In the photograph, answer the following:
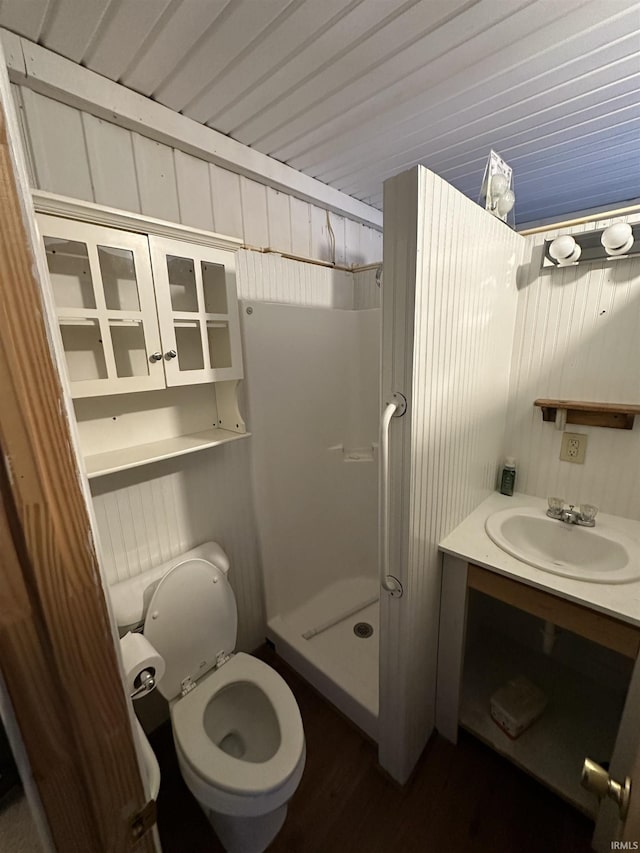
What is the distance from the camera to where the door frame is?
274mm

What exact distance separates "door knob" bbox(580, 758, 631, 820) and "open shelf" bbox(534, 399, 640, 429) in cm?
114

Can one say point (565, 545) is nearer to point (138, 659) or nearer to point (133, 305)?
point (138, 659)

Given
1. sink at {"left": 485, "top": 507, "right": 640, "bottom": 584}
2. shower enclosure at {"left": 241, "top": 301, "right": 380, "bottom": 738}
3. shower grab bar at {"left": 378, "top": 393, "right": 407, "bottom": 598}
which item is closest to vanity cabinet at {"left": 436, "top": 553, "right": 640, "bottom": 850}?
sink at {"left": 485, "top": 507, "right": 640, "bottom": 584}

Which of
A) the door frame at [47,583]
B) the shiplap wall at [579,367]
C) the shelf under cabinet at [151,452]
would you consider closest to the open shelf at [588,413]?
the shiplap wall at [579,367]

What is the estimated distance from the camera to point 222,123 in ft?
4.20

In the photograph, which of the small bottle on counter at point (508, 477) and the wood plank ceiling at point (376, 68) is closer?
the wood plank ceiling at point (376, 68)

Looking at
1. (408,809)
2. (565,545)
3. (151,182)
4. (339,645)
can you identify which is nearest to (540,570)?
(565,545)

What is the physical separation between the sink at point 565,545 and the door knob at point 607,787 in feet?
2.20

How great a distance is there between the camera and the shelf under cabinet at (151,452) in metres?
1.06

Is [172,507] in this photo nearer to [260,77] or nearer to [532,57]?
[260,77]

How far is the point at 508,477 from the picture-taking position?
1.56m

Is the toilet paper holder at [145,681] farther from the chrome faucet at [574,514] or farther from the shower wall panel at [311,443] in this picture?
the chrome faucet at [574,514]

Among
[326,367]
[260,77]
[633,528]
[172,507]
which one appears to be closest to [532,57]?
[260,77]

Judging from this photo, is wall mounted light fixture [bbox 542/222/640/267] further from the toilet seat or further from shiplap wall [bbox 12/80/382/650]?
the toilet seat
